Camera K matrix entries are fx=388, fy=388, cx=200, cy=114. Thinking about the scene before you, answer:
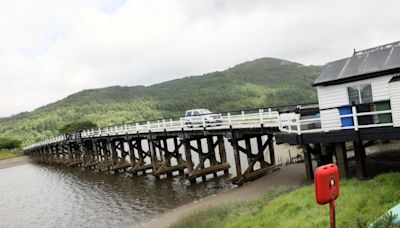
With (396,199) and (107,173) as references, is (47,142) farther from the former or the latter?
(396,199)

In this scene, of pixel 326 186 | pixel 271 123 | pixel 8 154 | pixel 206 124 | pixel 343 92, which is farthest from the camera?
pixel 8 154

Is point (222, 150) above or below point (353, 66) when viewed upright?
below

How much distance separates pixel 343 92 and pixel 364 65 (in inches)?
50.9

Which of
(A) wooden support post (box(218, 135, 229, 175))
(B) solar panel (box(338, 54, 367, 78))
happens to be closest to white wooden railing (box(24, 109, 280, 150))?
(A) wooden support post (box(218, 135, 229, 175))

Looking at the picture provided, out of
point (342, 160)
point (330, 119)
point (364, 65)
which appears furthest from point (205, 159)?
point (364, 65)

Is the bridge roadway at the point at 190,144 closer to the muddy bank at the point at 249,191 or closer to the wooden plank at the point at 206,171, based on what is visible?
the wooden plank at the point at 206,171

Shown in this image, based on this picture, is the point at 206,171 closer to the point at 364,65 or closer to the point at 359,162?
the point at 359,162

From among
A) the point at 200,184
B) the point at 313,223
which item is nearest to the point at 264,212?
the point at 313,223

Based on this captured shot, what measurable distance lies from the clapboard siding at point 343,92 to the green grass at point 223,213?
13.3 feet

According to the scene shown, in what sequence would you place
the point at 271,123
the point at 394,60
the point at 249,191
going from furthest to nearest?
the point at 271,123 → the point at 249,191 → the point at 394,60

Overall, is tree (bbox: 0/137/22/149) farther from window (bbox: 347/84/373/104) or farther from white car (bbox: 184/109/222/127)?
window (bbox: 347/84/373/104)

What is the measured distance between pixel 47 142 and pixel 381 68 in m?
66.0

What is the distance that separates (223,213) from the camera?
15.4 m

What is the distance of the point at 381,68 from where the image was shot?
1411 centimetres
